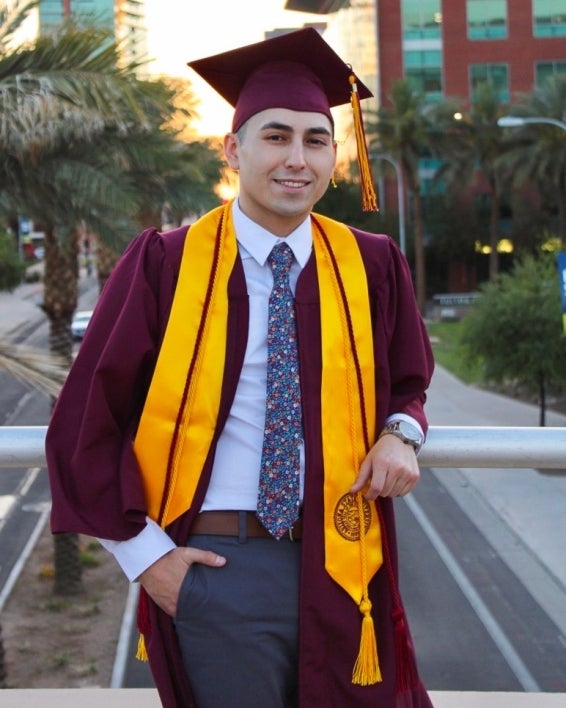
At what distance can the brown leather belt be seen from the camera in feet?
6.22

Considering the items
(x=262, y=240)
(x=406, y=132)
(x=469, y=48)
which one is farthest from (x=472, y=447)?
(x=469, y=48)

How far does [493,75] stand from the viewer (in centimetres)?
5328

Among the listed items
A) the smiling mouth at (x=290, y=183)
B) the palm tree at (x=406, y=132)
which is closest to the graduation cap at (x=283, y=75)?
the smiling mouth at (x=290, y=183)

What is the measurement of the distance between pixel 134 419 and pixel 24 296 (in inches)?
2123

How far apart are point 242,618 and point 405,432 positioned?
0.46 m

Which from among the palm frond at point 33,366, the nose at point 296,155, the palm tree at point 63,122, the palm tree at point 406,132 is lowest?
the palm frond at point 33,366

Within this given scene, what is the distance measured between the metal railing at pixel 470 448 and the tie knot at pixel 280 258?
1.74ft

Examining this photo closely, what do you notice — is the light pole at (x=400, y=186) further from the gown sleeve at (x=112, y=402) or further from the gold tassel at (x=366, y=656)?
the gold tassel at (x=366, y=656)

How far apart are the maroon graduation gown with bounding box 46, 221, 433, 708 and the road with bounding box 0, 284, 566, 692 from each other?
1032mm

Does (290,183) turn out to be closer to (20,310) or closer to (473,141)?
A: (473,141)

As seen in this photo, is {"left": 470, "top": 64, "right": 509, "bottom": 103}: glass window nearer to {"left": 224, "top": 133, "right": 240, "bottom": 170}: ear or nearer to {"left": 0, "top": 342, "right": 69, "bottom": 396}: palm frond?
{"left": 0, "top": 342, "right": 69, "bottom": 396}: palm frond

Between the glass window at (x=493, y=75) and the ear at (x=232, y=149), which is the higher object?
the glass window at (x=493, y=75)

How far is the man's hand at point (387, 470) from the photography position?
1.90m

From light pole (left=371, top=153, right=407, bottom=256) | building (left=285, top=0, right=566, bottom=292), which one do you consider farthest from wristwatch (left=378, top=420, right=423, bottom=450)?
building (left=285, top=0, right=566, bottom=292)
